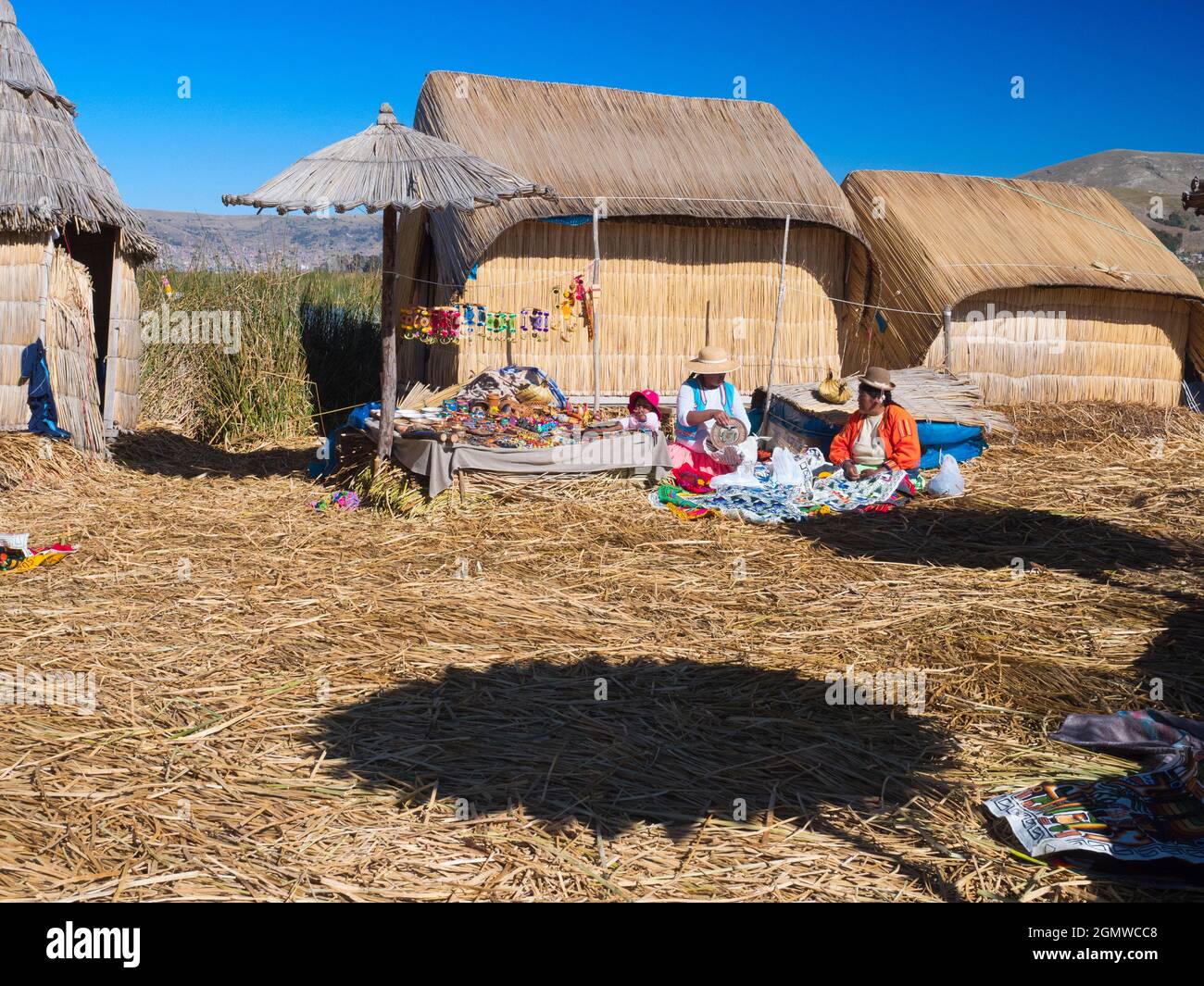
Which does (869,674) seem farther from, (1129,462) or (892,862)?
(1129,462)

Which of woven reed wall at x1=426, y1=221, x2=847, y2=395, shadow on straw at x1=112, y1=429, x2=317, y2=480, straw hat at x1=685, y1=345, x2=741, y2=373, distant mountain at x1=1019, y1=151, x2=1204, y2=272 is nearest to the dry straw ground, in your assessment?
straw hat at x1=685, y1=345, x2=741, y2=373

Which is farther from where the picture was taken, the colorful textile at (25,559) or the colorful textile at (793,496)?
the colorful textile at (793,496)

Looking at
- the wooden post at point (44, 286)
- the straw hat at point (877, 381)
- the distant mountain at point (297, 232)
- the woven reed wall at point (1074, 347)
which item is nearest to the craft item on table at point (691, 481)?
the straw hat at point (877, 381)

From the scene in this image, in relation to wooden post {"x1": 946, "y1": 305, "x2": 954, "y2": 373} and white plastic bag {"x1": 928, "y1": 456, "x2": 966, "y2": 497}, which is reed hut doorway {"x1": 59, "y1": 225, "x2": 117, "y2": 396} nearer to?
white plastic bag {"x1": 928, "y1": 456, "x2": 966, "y2": 497}

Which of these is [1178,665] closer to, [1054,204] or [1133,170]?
[1054,204]

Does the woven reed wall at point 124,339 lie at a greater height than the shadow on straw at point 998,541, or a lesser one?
greater

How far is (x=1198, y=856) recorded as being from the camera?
2682 millimetres

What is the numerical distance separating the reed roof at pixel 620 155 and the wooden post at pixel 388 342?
2223 millimetres

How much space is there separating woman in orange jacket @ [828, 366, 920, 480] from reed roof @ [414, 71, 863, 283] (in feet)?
10.3

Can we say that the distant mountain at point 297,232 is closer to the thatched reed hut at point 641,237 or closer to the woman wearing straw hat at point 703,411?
the thatched reed hut at point 641,237

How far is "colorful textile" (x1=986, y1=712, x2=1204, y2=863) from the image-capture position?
9.01 ft

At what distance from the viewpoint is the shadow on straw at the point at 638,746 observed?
3.07 m

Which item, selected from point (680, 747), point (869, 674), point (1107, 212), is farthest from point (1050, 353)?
point (680, 747)
